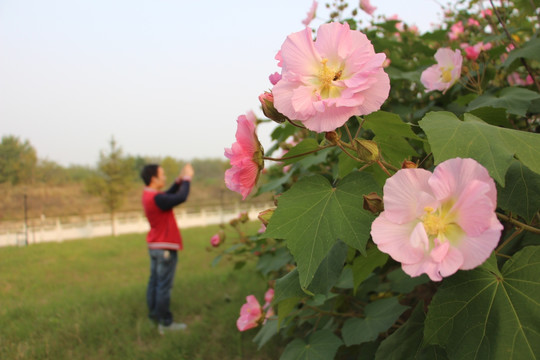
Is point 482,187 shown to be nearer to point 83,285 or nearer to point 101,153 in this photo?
point 83,285

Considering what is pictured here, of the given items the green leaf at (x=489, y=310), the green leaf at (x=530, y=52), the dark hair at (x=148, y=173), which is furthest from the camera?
the dark hair at (x=148, y=173)

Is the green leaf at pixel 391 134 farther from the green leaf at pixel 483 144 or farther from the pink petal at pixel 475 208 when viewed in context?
the pink petal at pixel 475 208

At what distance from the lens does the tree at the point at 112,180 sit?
636 inches

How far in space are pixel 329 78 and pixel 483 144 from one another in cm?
27

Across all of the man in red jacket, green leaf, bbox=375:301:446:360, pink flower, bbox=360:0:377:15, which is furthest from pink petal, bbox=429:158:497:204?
the man in red jacket

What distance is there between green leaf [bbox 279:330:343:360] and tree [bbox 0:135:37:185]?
50.1ft

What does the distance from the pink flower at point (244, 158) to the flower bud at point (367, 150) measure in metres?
0.20

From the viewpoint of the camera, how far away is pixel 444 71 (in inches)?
46.6

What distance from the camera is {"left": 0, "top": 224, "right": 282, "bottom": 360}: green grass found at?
10.6ft

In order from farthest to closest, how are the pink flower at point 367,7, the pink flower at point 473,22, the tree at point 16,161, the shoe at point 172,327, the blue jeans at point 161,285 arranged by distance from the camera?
the tree at point 16,161
the blue jeans at point 161,285
the shoe at point 172,327
the pink flower at point 473,22
the pink flower at point 367,7

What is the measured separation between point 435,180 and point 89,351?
11.8 ft

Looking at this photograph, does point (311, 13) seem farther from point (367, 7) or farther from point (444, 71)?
point (444, 71)

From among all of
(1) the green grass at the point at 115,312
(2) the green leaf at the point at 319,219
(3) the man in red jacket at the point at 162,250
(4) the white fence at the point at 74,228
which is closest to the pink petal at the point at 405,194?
(2) the green leaf at the point at 319,219

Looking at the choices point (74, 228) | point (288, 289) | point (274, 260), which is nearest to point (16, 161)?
point (74, 228)
